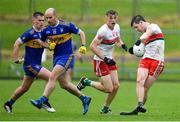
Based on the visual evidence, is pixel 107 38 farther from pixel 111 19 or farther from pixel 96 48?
pixel 111 19

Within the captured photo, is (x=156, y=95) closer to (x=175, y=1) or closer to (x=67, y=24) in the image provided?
(x=67, y=24)

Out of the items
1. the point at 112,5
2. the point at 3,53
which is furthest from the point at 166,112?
the point at 112,5

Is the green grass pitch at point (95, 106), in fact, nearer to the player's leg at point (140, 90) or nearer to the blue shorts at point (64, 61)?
the player's leg at point (140, 90)

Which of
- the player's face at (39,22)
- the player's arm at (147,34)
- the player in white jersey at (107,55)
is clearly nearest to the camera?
the player's arm at (147,34)

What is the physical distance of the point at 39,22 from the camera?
18.5m

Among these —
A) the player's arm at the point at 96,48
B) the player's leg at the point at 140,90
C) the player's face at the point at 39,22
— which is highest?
the player's face at the point at 39,22

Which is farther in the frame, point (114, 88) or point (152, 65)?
point (114, 88)

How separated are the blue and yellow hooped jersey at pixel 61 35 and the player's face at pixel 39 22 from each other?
0.20m

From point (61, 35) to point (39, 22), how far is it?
63cm

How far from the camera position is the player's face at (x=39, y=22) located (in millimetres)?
→ 18444

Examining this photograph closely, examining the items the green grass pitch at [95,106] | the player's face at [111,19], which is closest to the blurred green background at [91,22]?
the green grass pitch at [95,106]

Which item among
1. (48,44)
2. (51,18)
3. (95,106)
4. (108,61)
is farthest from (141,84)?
(95,106)

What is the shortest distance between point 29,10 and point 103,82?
18.2m

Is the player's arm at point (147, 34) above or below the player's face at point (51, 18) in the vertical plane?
below
